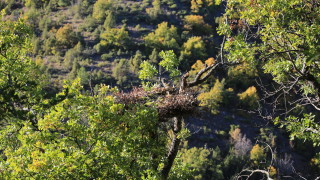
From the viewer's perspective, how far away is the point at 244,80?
86.7 m

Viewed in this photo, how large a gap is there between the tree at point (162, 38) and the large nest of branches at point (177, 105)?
278 feet

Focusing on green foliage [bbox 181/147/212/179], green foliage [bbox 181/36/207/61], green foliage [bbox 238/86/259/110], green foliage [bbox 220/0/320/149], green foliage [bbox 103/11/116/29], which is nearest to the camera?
green foliage [bbox 220/0/320/149]

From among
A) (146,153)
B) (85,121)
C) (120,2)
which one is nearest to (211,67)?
(146,153)

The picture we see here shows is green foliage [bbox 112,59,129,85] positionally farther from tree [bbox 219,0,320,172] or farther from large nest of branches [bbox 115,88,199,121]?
tree [bbox 219,0,320,172]

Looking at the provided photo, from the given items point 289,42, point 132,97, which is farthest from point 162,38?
point 289,42

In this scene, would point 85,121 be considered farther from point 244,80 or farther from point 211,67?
point 244,80

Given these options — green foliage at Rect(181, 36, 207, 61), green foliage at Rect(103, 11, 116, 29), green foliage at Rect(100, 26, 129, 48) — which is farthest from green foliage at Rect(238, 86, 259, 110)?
green foliage at Rect(103, 11, 116, 29)

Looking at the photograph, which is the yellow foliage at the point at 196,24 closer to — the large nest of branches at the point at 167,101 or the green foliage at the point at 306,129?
the large nest of branches at the point at 167,101

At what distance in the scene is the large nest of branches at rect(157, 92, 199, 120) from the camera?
7.09 meters

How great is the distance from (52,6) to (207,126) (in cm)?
7450

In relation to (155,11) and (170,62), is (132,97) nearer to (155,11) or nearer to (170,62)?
(170,62)

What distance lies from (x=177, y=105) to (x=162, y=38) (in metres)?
86.1

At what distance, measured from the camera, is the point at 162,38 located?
301ft

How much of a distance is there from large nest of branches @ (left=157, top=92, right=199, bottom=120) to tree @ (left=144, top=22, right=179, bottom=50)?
278ft
